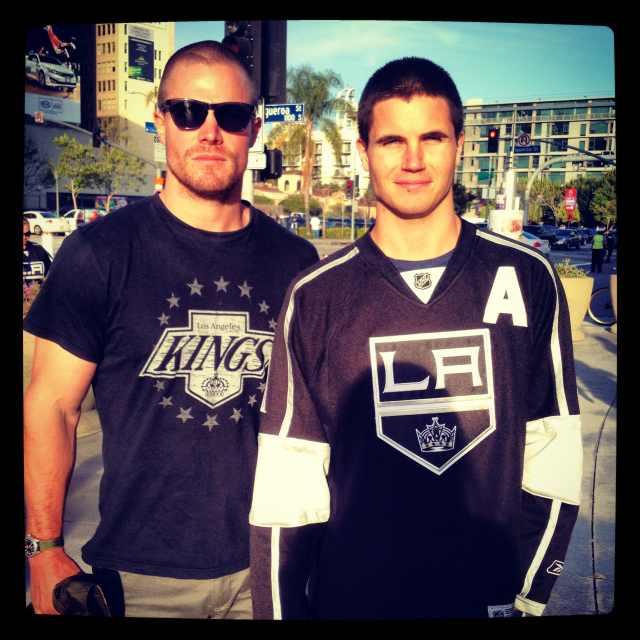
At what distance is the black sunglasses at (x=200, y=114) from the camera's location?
71.9 inches

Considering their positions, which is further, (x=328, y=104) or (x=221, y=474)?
(x=328, y=104)

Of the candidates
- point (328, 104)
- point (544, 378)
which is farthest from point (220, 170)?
point (328, 104)

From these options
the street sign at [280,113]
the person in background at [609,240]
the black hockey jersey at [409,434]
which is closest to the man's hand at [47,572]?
the black hockey jersey at [409,434]

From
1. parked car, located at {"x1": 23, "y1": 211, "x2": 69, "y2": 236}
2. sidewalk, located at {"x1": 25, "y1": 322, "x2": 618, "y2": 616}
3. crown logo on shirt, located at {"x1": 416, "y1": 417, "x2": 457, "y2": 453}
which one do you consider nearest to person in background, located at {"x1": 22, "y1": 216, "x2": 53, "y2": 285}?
sidewalk, located at {"x1": 25, "y1": 322, "x2": 618, "y2": 616}

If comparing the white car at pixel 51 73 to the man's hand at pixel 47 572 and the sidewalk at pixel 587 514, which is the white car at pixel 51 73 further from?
the man's hand at pixel 47 572

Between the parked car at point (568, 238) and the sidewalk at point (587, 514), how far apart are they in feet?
95.8

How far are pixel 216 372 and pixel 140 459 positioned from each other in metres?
0.34

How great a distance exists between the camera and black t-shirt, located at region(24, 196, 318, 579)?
1.79 m

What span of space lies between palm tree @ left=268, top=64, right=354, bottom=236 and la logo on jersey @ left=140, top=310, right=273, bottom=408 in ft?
80.9

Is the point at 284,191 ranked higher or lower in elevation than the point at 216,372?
higher
